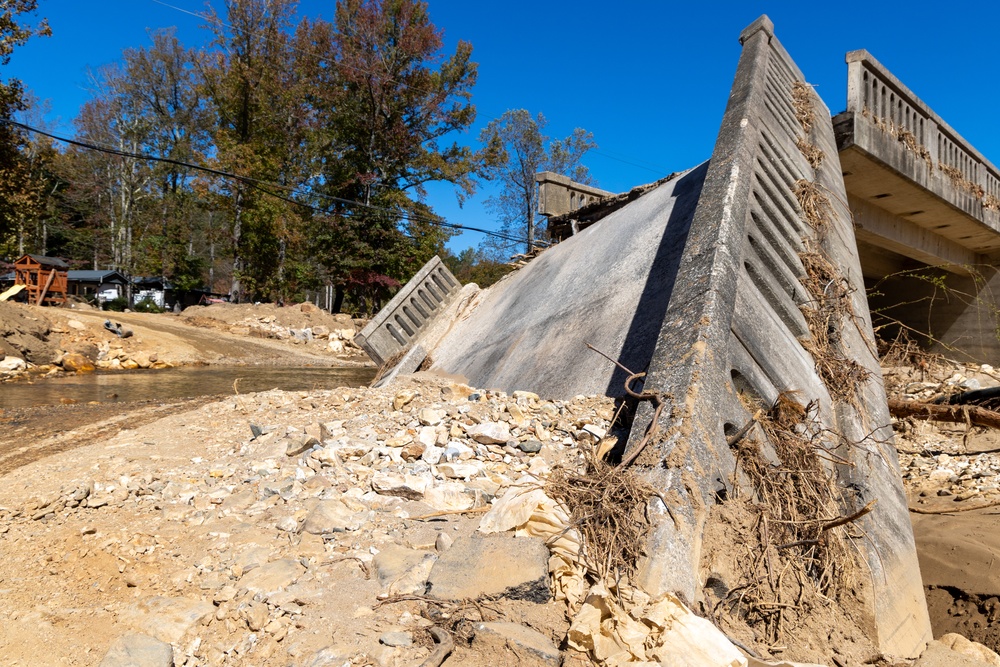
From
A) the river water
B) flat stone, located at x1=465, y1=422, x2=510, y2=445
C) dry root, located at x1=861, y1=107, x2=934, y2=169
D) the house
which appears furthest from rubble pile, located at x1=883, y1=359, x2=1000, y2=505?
the house

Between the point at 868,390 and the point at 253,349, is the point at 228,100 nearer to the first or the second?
the point at 253,349

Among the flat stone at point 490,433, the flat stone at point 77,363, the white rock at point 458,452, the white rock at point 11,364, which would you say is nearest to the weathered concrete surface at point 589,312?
the flat stone at point 490,433

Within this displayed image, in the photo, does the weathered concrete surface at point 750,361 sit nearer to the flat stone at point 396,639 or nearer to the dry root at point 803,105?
the flat stone at point 396,639

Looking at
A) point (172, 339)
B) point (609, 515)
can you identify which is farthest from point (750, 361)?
point (172, 339)

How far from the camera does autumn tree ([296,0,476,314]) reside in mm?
26438

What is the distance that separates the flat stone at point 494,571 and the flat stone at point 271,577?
1.76 feet

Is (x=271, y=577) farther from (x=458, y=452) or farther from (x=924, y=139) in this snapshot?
(x=924, y=139)

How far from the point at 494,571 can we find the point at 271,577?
Result: 821 mm

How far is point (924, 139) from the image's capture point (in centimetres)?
827

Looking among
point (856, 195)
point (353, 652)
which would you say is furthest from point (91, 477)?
point (856, 195)

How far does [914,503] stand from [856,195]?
4.64 meters

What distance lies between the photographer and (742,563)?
224 cm

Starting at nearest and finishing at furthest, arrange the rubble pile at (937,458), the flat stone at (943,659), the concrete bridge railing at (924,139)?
the flat stone at (943,659)
the rubble pile at (937,458)
the concrete bridge railing at (924,139)

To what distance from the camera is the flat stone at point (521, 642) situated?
1706 millimetres
